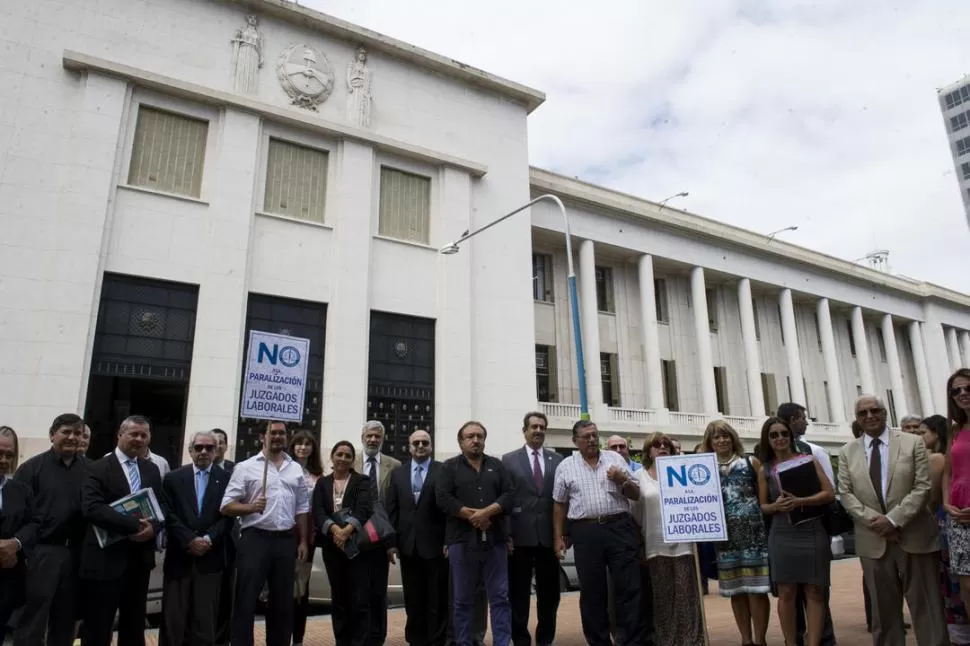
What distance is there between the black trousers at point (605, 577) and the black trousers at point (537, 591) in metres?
0.58

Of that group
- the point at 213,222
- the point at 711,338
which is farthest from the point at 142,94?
the point at 711,338

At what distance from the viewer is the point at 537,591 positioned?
688 centimetres

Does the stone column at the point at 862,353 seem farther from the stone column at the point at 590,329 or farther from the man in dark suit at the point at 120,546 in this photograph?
the man in dark suit at the point at 120,546

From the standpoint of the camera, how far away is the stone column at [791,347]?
95.9 ft

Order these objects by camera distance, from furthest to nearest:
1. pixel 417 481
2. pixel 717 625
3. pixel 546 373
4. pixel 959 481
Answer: pixel 546 373 < pixel 717 625 < pixel 417 481 < pixel 959 481

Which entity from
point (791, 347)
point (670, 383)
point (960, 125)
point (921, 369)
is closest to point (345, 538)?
point (670, 383)

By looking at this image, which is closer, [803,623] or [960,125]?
[803,623]

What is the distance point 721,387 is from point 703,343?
298 centimetres

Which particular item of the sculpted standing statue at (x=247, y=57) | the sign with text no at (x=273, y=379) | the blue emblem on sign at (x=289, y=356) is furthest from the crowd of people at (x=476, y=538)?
the sculpted standing statue at (x=247, y=57)

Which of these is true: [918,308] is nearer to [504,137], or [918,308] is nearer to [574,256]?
[574,256]

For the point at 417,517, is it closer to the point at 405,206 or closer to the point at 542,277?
the point at 405,206

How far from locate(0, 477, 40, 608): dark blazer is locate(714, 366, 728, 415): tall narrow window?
26.5 m

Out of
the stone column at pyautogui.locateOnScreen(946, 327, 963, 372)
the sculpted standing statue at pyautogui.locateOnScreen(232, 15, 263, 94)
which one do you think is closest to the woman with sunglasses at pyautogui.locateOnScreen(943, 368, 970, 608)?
the sculpted standing statue at pyautogui.locateOnScreen(232, 15, 263, 94)

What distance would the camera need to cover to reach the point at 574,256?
25.0 metres
